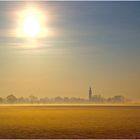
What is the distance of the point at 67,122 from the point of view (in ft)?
46.1

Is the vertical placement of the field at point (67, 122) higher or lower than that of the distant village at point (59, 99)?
lower

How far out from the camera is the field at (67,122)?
14047 millimetres

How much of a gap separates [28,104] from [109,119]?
1.25 metres

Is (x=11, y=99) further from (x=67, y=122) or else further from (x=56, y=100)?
(x=67, y=122)

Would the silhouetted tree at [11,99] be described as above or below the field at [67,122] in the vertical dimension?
above

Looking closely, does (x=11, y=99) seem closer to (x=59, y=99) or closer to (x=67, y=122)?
(x=59, y=99)

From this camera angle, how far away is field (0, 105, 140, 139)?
1405cm

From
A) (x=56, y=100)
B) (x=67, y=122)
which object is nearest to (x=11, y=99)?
(x=56, y=100)

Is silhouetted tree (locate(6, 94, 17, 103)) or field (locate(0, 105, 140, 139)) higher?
silhouetted tree (locate(6, 94, 17, 103))

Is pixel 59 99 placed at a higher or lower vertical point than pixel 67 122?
higher

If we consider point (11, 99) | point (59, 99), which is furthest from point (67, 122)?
point (11, 99)

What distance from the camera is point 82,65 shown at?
14.2m

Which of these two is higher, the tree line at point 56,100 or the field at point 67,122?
the tree line at point 56,100

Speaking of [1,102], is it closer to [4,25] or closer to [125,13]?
[4,25]
